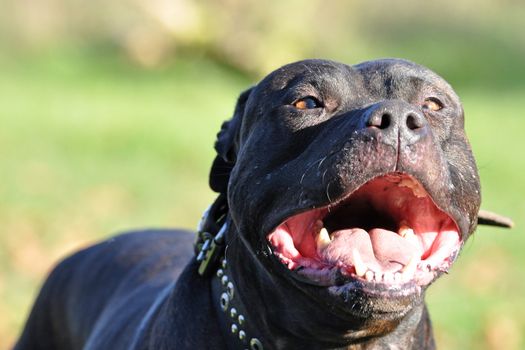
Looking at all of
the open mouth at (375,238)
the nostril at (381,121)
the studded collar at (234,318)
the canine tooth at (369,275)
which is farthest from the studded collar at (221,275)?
the nostril at (381,121)

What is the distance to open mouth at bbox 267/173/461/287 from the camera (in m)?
3.32

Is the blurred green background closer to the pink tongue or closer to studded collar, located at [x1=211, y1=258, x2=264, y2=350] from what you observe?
the pink tongue

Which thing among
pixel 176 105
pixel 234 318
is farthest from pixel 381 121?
pixel 176 105

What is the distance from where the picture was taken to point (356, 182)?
3268 mm

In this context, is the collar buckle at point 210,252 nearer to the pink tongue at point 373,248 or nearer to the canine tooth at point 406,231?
the pink tongue at point 373,248

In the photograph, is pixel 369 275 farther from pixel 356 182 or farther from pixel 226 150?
pixel 226 150

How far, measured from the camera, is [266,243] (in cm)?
351

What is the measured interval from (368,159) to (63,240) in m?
7.37

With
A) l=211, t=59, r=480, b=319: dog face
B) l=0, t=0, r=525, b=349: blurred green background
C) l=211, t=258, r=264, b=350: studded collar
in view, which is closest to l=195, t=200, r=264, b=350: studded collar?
l=211, t=258, r=264, b=350: studded collar

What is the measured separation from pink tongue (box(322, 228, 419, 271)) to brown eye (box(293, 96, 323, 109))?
46cm

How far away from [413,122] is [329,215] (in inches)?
25.1

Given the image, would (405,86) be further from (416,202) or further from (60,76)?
(60,76)

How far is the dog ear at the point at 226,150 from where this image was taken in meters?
4.09

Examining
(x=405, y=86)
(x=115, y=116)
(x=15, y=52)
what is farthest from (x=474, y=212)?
(x=15, y=52)
